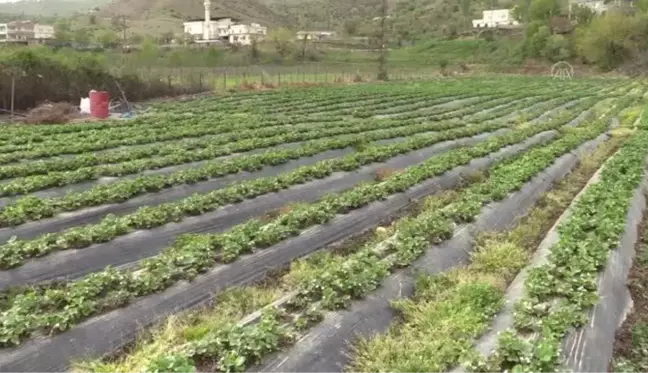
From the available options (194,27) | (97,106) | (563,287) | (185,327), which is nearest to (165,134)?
(97,106)

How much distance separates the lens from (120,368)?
552 cm

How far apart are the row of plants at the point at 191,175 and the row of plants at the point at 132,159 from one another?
1148 mm

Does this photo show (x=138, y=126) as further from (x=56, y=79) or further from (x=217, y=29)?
(x=217, y=29)

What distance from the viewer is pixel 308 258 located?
911 cm

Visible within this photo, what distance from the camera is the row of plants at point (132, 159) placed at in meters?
12.0

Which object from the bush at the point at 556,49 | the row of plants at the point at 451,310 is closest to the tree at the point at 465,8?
the bush at the point at 556,49

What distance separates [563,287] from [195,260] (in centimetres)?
461

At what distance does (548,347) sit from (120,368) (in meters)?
3.93

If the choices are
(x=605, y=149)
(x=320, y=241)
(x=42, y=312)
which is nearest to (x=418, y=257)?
(x=320, y=241)

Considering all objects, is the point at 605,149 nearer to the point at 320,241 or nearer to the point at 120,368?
the point at 320,241

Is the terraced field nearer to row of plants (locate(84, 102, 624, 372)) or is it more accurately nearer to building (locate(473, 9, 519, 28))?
row of plants (locate(84, 102, 624, 372))

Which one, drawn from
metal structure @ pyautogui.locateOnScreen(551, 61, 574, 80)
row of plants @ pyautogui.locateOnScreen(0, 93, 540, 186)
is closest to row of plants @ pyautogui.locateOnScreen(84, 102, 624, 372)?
row of plants @ pyautogui.locateOnScreen(0, 93, 540, 186)

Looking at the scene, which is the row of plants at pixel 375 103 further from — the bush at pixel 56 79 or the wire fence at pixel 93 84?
the bush at pixel 56 79

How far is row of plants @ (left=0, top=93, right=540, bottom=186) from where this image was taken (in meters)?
12.0
